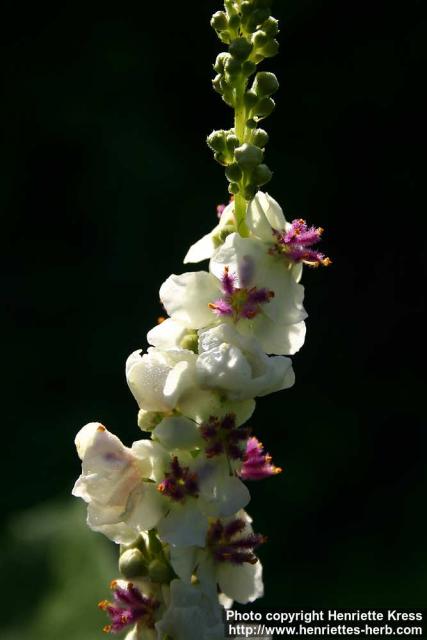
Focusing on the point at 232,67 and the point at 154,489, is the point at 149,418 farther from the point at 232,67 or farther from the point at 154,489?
the point at 232,67

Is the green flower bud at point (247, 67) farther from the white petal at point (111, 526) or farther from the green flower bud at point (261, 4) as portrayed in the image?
the white petal at point (111, 526)

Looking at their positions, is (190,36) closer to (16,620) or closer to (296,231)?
(16,620)

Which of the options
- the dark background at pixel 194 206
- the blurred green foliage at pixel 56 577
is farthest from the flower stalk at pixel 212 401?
the dark background at pixel 194 206

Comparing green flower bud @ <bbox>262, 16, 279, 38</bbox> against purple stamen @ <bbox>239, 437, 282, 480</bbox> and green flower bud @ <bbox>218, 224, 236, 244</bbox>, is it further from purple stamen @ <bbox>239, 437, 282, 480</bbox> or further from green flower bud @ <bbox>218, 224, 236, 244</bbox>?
purple stamen @ <bbox>239, 437, 282, 480</bbox>

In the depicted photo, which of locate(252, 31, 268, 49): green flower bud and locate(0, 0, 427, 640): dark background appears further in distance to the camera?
locate(0, 0, 427, 640): dark background

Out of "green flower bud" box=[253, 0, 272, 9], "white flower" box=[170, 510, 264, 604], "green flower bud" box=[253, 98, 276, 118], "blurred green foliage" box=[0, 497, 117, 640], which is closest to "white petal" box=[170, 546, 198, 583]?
"white flower" box=[170, 510, 264, 604]

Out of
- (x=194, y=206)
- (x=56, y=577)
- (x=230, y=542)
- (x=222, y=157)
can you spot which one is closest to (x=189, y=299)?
(x=222, y=157)
